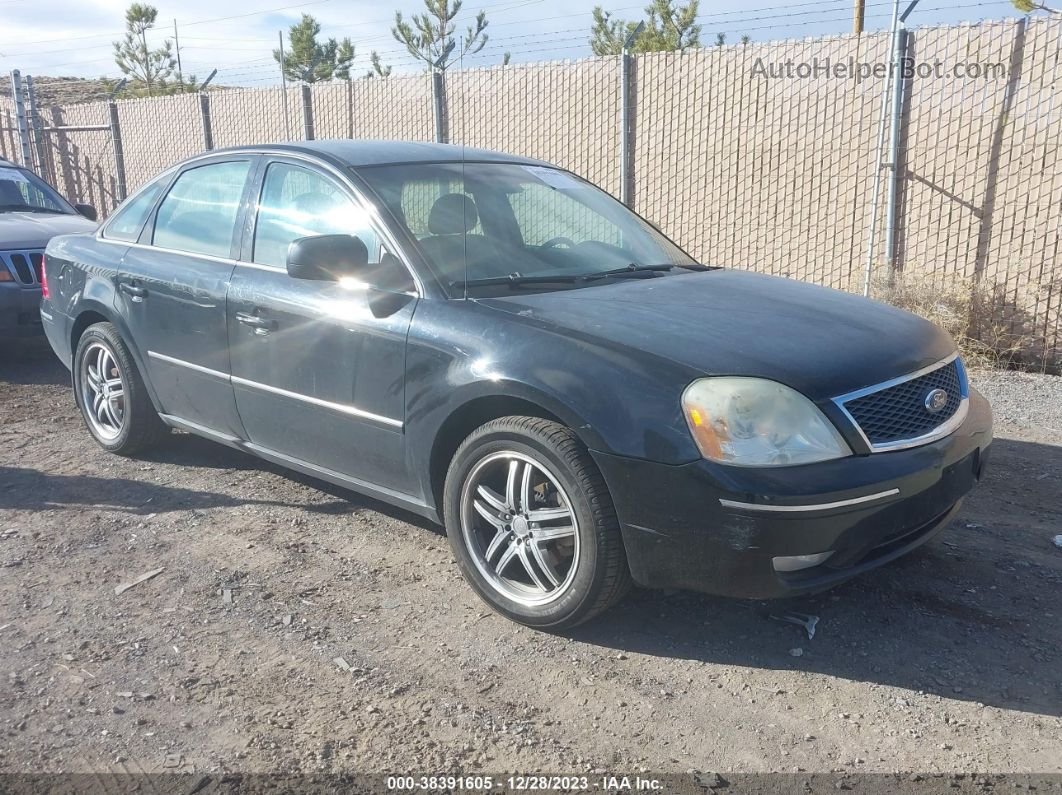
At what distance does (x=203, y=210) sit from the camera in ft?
16.1

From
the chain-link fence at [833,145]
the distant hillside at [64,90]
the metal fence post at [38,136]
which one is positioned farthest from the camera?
the distant hillside at [64,90]

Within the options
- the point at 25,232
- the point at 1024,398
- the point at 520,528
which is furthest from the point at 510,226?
the point at 25,232

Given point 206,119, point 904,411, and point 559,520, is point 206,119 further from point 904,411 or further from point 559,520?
point 904,411

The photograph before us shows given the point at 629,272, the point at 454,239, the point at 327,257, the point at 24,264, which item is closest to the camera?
the point at 327,257

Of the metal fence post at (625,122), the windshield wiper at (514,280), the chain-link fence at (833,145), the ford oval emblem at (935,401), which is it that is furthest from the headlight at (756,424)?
the metal fence post at (625,122)

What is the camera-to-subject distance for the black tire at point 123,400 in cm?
530

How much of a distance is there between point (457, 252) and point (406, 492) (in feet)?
3.33

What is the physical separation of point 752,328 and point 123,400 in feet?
12.1

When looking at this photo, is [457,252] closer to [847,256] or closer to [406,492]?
[406,492]

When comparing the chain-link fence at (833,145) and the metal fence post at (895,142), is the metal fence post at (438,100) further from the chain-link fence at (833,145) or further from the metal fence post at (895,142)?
the metal fence post at (895,142)

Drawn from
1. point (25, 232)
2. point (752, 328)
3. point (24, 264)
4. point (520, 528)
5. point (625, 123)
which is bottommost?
point (520, 528)

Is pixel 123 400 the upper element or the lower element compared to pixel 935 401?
lower

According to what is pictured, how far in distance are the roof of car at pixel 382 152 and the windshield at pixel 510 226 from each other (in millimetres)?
83

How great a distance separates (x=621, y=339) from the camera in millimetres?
3307
